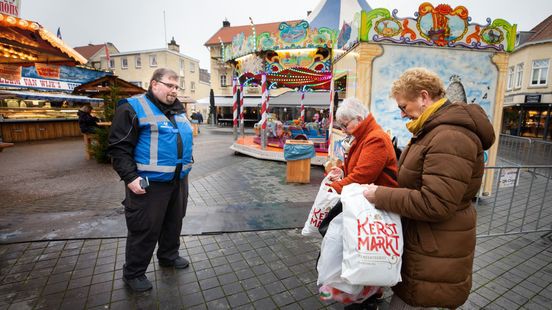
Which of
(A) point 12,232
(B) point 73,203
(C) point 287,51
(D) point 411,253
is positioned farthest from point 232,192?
(C) point 287,51

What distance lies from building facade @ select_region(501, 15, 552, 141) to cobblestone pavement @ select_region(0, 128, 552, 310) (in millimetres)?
19193

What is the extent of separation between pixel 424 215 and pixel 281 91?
1161 inches

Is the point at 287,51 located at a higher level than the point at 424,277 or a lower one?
higher

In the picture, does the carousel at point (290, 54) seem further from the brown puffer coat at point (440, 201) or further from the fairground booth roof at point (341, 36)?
the brown puffer coat at point (440, 201)

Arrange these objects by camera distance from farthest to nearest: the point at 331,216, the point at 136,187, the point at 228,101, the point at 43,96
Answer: the point at 228,101 → the point at 43,96 → the point at 136,187 → the point at 331,216

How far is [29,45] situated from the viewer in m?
4.88

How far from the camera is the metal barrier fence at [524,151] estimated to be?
7250mm

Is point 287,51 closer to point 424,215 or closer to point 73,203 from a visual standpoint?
point 73,203

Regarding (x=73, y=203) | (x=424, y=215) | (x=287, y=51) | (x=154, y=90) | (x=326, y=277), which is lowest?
(x=73, y=203)

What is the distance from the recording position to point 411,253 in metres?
1.47

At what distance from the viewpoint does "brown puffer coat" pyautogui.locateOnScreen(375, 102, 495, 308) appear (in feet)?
4.19

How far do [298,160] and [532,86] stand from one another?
22858 mm

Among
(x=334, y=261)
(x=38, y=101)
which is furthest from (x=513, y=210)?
(x=38, y=101)

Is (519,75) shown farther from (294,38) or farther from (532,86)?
(294,38)
